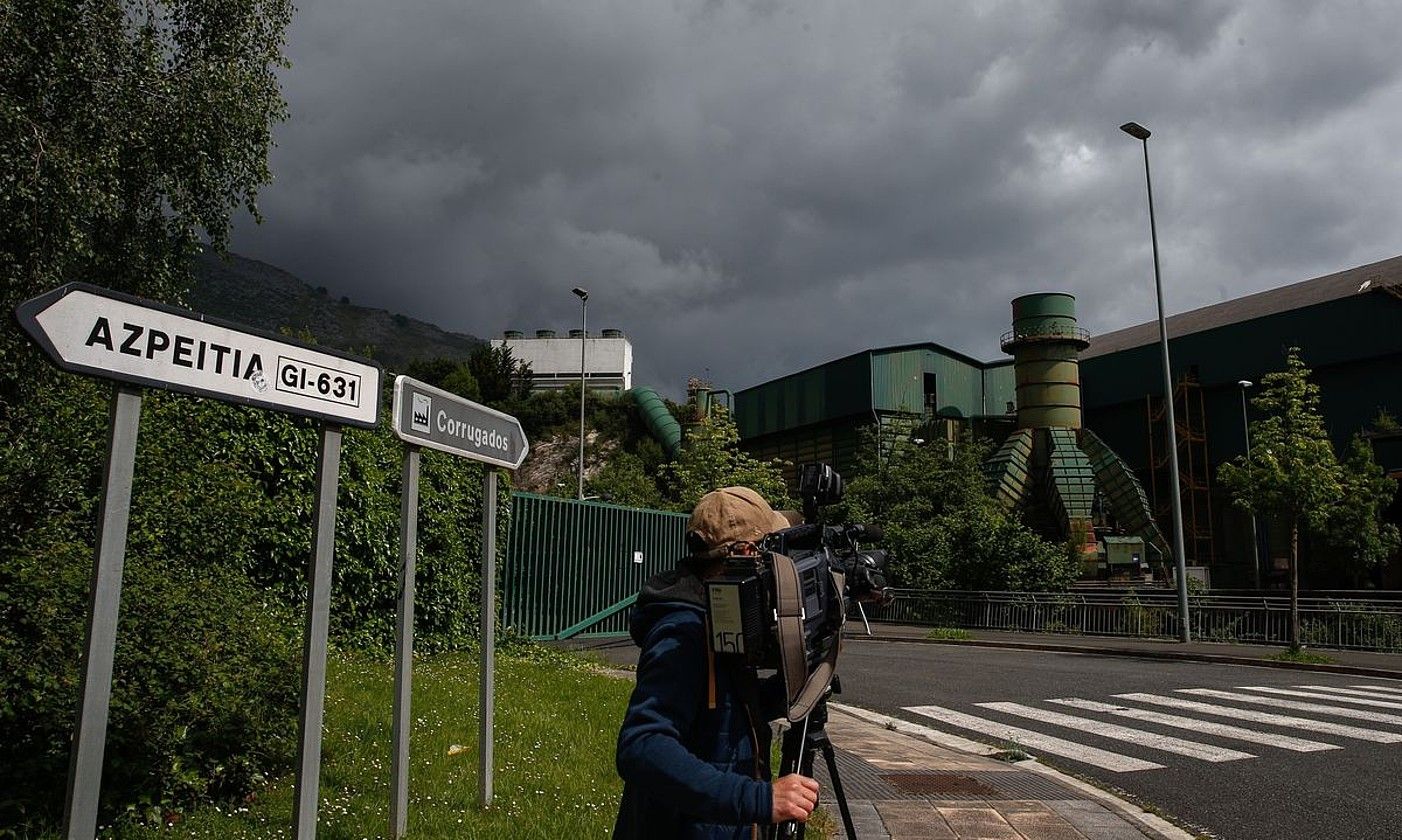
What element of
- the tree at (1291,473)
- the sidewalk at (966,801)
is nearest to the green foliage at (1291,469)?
the tree at (1291,473)

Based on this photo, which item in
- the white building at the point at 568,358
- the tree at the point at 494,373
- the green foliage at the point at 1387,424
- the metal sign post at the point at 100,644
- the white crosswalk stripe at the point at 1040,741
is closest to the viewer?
the metal sign post at the point at 100,644

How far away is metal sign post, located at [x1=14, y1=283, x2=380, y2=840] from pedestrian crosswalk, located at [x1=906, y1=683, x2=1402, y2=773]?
643 centimetres

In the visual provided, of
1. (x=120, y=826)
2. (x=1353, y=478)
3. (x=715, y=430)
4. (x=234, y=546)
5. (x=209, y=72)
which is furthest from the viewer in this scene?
(x=715, y=430)

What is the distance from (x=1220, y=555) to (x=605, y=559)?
130 ft

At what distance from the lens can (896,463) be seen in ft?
153

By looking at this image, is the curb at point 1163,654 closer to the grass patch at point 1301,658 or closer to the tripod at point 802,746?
the grass patch at point 1301,658

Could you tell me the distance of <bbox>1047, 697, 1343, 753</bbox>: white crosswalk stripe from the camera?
8.53 m

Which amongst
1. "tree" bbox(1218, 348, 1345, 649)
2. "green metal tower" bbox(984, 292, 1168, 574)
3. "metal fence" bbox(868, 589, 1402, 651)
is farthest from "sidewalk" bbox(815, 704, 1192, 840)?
"green metal tower" bbox(984, 292, 1168, 574)

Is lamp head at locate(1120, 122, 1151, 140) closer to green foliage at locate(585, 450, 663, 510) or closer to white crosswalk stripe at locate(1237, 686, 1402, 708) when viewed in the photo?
white crosswalk stripe at locate(1237, 686, 1402, 708)

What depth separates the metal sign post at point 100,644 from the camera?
2826mm

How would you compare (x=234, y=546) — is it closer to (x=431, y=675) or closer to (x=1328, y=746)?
(x=431, y=675)

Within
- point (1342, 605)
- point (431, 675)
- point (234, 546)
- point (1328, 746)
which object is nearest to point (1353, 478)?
point (1342, 605)

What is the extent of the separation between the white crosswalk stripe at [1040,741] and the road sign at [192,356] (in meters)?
6.61

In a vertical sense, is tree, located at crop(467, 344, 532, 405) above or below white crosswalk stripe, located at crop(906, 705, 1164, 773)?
above
